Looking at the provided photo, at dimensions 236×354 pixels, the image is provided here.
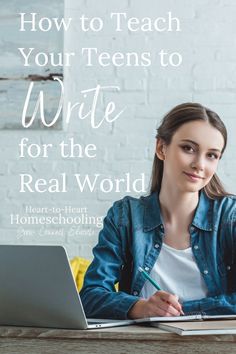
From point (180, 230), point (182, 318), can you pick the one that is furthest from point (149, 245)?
point (182, 318)

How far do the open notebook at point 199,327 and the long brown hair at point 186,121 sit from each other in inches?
27.2

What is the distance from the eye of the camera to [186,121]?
2.04 metres

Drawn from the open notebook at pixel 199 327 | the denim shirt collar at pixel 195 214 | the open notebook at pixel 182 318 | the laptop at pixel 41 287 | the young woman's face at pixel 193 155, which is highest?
the young woman's face at pixel 193 155

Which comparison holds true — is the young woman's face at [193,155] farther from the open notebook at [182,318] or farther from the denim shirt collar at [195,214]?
the open notebook at [182,318]

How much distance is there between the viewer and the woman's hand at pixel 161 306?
1547 mm

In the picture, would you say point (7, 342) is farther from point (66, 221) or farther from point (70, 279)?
point (66, 221)

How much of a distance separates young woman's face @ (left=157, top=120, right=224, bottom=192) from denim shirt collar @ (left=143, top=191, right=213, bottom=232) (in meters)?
0.06

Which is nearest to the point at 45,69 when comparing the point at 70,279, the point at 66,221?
the point at 66,221

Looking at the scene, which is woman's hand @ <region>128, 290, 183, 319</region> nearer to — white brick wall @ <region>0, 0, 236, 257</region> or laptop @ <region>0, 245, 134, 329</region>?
laptop @ <region>0, 245, 134, 329</region>

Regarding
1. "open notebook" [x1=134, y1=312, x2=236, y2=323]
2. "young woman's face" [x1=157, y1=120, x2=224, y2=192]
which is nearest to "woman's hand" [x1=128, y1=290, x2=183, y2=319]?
"open notebook" [x1=134, y1=312, x2=236, y2=323]

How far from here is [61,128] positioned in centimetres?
339

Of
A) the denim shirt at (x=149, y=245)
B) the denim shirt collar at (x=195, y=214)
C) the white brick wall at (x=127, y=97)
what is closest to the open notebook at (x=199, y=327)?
the denim shirt at (x=149, y=245)

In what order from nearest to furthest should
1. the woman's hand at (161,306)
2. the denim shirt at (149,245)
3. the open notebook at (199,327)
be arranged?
the open notebook at (199,327) < the woman's hand at (161,306) < the denim shirt at (149,245)

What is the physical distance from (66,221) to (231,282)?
4.97 ft
